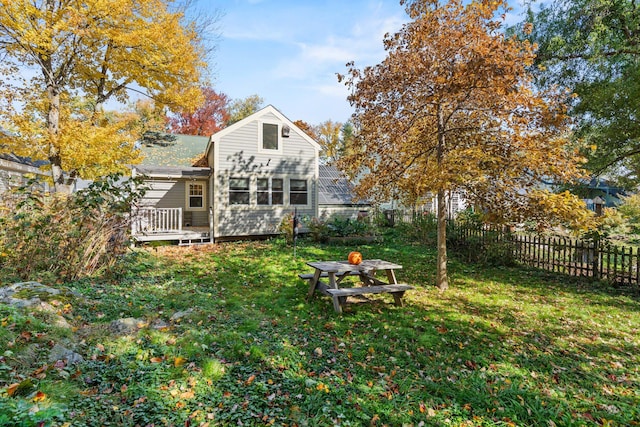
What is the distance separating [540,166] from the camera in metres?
6.01

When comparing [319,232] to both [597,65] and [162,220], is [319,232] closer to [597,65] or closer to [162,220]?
[162,220]

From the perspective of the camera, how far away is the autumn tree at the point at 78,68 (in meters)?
9.50

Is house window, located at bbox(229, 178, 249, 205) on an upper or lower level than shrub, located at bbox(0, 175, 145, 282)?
upper

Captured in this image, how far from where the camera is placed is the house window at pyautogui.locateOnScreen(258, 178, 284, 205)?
1425 cm

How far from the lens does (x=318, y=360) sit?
388cm

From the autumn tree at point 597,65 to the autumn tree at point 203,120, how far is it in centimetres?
2507

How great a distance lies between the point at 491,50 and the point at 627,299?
219 inches

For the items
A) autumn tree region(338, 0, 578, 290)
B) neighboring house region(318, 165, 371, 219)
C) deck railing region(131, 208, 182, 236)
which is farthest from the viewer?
neighboring house region(318, 165, 371, 219)

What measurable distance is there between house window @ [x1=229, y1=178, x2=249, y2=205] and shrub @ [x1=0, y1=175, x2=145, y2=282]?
6.52m

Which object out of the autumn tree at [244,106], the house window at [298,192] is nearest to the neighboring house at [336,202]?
the house window at [298,192]

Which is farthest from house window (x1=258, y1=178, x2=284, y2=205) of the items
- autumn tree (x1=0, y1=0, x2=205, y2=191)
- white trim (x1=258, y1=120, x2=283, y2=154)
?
autumn tree (x1=0, y1=0, x2=205, y2=191)

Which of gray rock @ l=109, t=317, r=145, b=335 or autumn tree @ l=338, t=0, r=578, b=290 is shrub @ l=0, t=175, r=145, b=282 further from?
autumn tree @ l=338, t=0, r=578, b=290

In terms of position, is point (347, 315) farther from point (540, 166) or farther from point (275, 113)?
point (275, 113)

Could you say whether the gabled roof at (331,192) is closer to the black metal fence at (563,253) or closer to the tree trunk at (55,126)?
the black metal fence at (563,253)
